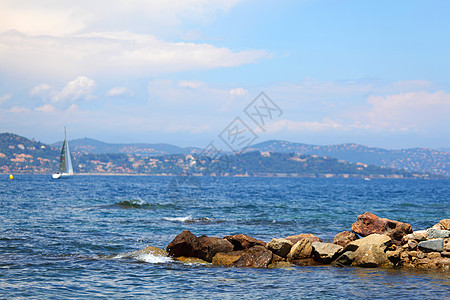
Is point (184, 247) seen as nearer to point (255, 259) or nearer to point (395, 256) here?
A: point (255, 259)

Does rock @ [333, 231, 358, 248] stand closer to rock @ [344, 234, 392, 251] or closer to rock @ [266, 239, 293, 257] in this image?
rock @ [344, 234, 392, 251]

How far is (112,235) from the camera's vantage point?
3189 centimetres

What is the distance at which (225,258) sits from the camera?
22.4 metres

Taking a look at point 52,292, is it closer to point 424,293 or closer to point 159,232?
point 424,293

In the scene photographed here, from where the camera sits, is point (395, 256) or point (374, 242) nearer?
point (395, 256)

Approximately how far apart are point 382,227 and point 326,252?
5.33 meters

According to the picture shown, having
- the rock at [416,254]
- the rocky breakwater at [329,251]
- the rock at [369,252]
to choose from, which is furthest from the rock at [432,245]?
the rock at [369,252]

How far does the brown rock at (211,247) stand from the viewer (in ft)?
75.2

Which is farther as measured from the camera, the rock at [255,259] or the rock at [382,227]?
the rock at [382,227]

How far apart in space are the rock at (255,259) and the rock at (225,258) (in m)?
0.21

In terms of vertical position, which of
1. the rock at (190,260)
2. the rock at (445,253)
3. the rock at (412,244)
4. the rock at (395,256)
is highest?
the rock at (412,244)

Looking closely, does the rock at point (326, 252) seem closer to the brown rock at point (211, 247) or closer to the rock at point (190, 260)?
the brown rock at point (211, 247)

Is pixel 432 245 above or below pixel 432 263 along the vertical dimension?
above

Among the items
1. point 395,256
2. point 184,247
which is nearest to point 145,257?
point 184,247
